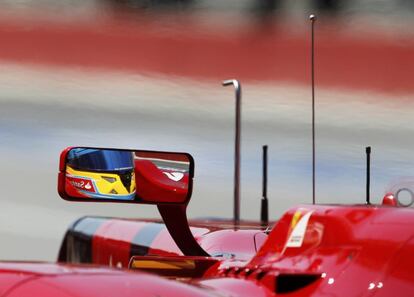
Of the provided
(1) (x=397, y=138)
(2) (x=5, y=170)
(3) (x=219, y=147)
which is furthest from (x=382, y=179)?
(2) (x=5, y=170)

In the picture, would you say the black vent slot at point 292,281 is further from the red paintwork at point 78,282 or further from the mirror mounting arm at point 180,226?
the red paintwork at point 78,282

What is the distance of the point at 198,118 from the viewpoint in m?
6.75

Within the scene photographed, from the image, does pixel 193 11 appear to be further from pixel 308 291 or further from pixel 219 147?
pixel 308 291

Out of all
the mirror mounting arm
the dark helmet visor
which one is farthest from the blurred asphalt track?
the dark helmet visor

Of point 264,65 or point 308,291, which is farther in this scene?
point 264,65

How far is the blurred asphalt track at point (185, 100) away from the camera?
586 centimetres

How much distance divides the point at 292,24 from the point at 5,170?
1.76 m

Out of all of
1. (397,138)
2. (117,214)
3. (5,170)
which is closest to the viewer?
(397,138)

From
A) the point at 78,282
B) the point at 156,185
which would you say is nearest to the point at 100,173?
the point at 156,185

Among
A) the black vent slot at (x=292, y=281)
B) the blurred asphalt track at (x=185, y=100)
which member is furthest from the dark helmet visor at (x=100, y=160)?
the blurred asphalt track at (x=185, y=100)

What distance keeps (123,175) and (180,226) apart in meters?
0.38

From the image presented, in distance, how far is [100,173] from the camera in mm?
2402

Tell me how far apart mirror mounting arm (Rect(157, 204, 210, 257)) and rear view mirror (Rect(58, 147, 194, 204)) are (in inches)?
3.5

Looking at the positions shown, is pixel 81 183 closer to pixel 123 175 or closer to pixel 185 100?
pixel 123 175
